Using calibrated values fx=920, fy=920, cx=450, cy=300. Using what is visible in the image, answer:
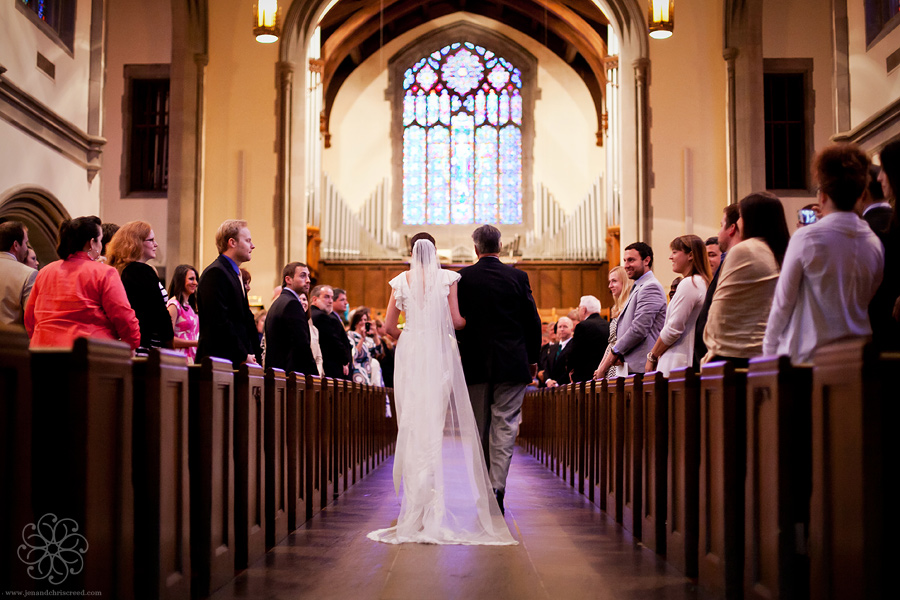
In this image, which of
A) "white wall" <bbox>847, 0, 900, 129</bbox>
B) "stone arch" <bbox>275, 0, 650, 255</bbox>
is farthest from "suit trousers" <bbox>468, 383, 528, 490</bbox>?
"stone arch" <bbox>275, 0, 650, 255</bbox>

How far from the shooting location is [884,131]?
8836 millimetres

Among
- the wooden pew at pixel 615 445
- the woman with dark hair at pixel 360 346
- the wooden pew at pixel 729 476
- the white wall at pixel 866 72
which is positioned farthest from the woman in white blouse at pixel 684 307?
the white wall at pixel 866 72

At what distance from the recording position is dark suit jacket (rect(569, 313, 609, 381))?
6859 millimetres

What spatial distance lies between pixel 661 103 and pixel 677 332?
8.59 meters

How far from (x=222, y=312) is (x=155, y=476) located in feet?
6.14

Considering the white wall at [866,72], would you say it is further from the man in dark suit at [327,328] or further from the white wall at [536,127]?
the white wall at [536,127]

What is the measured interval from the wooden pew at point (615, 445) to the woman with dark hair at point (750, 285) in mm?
1169

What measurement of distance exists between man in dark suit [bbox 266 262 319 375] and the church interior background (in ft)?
12.6

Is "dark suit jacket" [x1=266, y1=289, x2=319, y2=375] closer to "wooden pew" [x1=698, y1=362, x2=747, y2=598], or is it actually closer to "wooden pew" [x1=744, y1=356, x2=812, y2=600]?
"wooden pew" [x1=698, y1=362, x2=747, y2=598]

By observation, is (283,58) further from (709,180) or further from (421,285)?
(421,285)

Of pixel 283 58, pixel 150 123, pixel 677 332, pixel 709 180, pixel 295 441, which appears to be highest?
pixel 283 58

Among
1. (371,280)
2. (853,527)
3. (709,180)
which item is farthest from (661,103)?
(853,527)

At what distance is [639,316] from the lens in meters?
5.39

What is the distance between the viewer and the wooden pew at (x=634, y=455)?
13.9 ft
